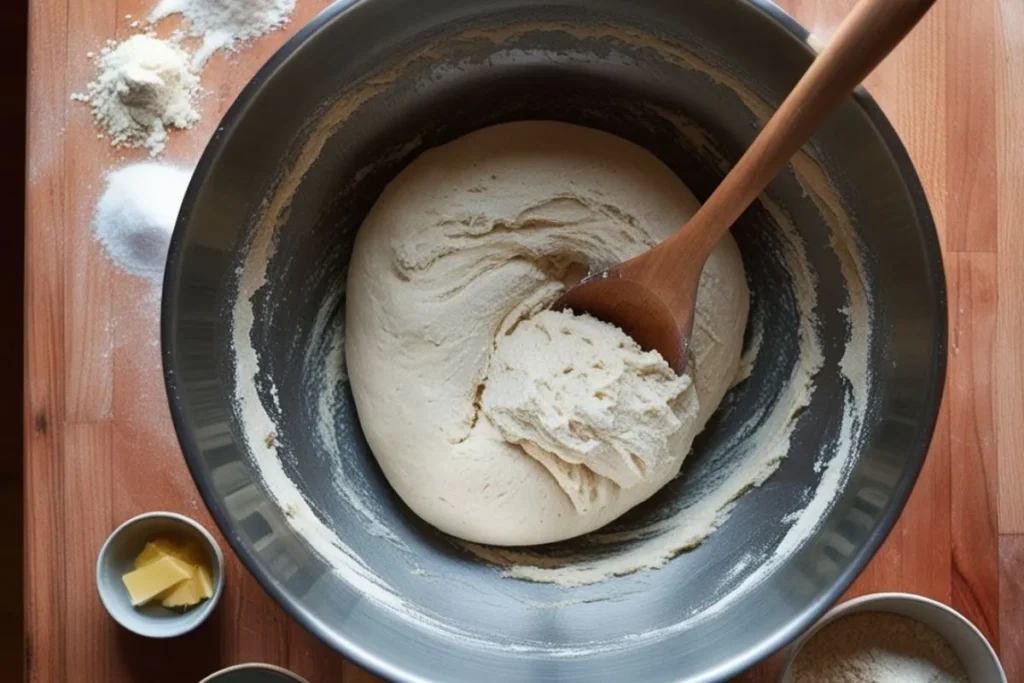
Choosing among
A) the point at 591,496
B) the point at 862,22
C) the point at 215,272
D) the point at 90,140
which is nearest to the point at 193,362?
the point at 215,272

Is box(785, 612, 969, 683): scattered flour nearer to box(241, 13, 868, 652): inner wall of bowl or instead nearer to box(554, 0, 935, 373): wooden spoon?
box(241, 13, 868, 652): inner wall of bowl

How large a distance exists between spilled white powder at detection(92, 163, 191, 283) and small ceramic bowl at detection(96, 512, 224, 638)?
0.95 feet

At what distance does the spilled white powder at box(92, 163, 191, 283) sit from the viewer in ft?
3.53

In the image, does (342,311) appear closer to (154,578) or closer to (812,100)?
(154,578)

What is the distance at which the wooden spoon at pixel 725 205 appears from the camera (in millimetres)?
773

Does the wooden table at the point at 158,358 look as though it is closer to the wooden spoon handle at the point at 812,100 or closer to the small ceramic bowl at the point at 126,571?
the small ceramic bowl at the point at 126,571

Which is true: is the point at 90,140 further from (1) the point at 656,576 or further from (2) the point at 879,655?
(2) the point at 879,655

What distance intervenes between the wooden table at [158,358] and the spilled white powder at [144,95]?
0.02 meters

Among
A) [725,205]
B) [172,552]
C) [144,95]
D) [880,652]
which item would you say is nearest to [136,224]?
[144,95]

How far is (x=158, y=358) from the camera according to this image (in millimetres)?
1073

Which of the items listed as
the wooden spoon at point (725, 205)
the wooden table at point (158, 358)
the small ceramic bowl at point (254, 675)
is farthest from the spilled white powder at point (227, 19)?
the small ceramic bowl at point (254, 675)

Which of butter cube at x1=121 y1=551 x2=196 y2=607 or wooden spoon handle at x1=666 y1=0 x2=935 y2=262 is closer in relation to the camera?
wooden spoon handle at x1=666 y1=0 x2=935 y2=262

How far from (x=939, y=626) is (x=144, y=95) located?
113 centimetres

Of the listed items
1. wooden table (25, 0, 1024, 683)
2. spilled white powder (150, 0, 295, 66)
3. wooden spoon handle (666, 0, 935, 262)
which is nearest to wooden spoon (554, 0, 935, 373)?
wooden spoon handle (666, 0, 935, 262)
